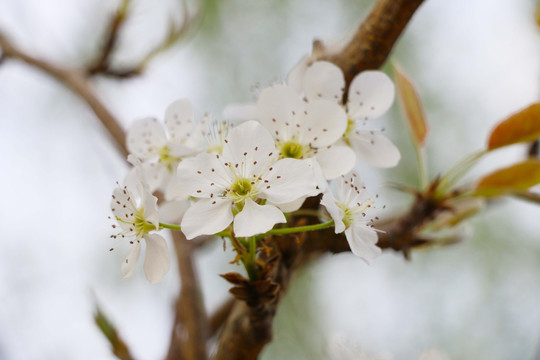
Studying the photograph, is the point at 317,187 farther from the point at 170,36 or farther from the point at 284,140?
the point at 170,36

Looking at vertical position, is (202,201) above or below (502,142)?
above

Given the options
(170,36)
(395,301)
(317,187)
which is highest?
(170,36)

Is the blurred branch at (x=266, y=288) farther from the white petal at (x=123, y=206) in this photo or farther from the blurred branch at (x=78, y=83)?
the blurred branch at (x=78, y=83)

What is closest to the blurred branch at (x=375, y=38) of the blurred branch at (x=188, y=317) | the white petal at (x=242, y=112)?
the white petal at (x=242, y=112)

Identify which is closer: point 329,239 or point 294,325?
point 329,239

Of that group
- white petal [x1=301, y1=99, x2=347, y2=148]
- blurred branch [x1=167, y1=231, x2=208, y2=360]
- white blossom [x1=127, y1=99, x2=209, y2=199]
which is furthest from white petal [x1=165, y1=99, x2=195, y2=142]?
blurred branch [x1=167, y1=231, x2=208, y2=360]

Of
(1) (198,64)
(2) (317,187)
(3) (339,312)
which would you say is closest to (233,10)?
(1) (198,64)

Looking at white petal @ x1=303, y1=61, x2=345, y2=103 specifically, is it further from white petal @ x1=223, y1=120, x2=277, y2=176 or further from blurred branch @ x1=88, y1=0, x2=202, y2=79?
blurred branch @ x1=88, y1=0, x2=202, y2=79
